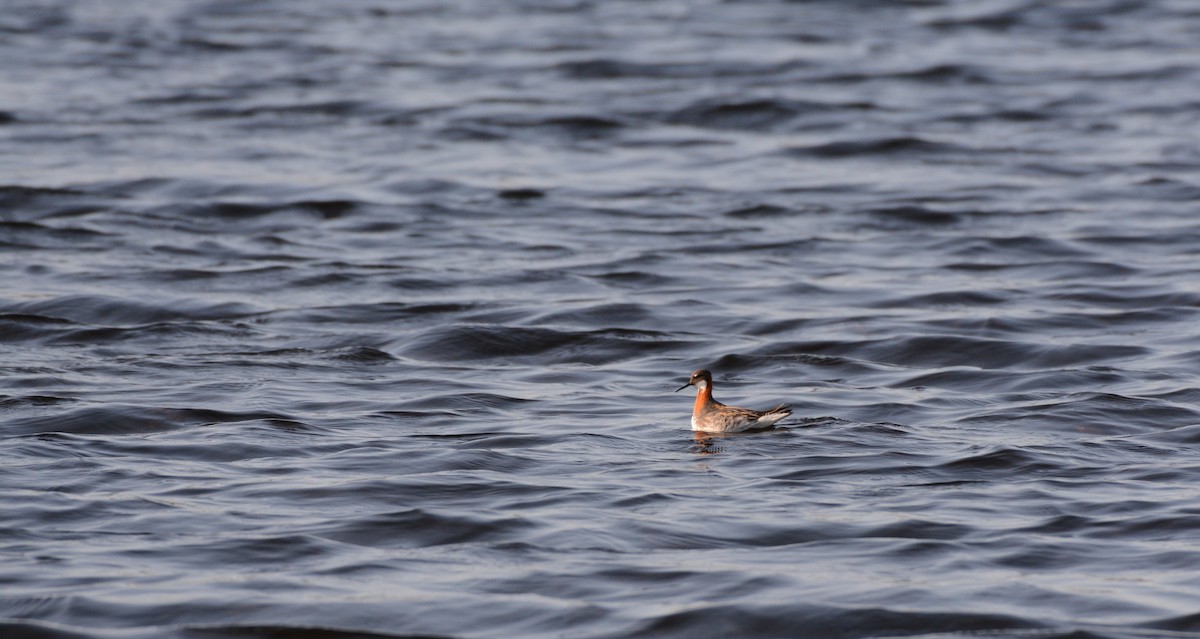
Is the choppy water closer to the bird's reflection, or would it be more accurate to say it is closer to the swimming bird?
the bird's reflection

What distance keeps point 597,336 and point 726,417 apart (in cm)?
446

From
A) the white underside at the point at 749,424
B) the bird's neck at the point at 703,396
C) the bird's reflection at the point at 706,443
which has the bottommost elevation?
the bird's reflection at the point at 706,443

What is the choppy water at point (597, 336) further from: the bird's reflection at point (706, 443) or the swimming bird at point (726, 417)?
the swimming bird at point (726, 417)

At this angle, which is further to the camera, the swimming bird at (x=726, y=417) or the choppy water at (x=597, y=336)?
the swimming bird at (x=726, y=417)

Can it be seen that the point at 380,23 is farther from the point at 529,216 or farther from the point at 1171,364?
the point at 1171,364

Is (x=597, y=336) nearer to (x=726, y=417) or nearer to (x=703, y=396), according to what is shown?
(x=703, y=396)

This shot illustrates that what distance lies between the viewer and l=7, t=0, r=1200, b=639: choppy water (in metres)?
9.85

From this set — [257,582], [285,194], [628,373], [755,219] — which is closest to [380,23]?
[285,194]

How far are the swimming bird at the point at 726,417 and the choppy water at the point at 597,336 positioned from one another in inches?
8.7

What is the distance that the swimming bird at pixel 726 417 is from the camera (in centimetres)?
1266

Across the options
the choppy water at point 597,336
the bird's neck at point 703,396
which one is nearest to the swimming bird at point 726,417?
the bird's neck at point 703,396

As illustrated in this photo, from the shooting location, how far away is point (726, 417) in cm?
1262

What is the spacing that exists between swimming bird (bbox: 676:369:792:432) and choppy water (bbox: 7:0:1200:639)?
220mm

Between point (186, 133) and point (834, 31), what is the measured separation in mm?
15637
